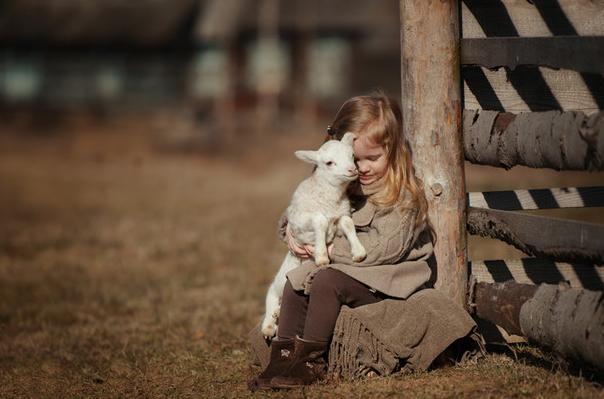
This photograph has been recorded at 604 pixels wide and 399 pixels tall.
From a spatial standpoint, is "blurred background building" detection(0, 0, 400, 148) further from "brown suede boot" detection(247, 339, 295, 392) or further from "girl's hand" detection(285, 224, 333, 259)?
"brown suede boot" detection(247, 339, 295, 392)

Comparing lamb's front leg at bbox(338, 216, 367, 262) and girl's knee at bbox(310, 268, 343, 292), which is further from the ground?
lamb's front leg at bbox(338, 216, 367, 262)

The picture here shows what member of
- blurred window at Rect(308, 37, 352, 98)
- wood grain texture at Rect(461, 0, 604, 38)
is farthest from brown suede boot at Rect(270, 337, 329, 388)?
blurred window at Rect(308, 37, 352, 98)

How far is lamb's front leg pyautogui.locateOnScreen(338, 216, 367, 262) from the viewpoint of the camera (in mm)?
4387

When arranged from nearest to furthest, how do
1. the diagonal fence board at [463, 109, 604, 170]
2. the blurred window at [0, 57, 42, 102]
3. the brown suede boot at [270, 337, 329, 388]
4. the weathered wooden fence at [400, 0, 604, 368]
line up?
1. the diagonal fence board at [463, 109, 604, 170]
2. the weathered wooden fence at [400, 0, 604, 368]
3. the brown suede boot at [270, 337, 329, 388]
4. the blurred window at [0, 57, 42, 102]

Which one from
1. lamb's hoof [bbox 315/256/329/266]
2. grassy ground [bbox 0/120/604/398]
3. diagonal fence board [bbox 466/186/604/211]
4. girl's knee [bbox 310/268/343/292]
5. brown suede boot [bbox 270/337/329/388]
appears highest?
diagonal fence board [bbox 466/186/604/211]

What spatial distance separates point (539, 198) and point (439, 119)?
2.61ft

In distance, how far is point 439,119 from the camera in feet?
14.9

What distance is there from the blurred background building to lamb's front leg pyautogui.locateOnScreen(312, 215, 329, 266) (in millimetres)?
22479

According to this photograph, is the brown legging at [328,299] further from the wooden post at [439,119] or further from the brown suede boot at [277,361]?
the wooden post at [439,119]

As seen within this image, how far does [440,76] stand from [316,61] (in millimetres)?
24972

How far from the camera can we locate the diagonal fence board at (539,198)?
4.76 metres

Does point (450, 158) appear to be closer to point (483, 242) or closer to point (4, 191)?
point (483, 242)

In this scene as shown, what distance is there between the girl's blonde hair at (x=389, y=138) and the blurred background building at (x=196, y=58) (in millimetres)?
22287

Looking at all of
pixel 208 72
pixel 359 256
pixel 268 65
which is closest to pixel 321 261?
pixel 359 256
